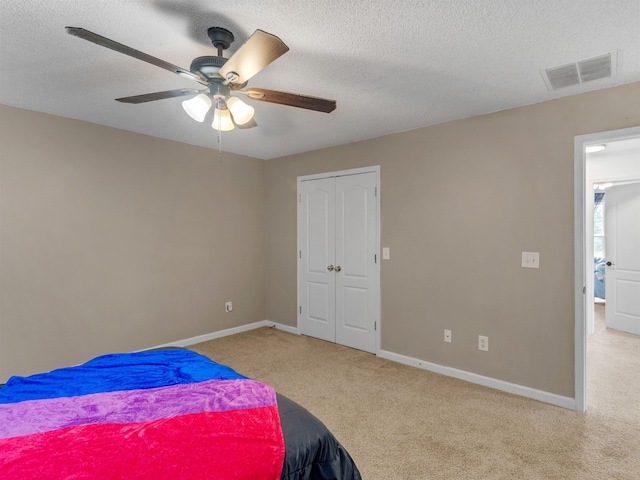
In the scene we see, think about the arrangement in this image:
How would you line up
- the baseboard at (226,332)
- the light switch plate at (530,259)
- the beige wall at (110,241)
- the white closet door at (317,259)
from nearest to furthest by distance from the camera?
the light switch plate at (530,259) → the beige wall at (110,241) → the baseboard at (226,332) → the white closet door at (317,259)

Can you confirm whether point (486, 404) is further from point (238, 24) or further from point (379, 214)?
point (238, 24)

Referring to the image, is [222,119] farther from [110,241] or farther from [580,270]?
[580,270]

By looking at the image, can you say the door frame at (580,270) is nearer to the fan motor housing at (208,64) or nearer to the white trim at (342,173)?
the white trim at (342,173)

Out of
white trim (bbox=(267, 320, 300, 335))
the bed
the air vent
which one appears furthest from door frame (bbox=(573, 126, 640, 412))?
white trim (bbox=(267, 320, 300, 335))

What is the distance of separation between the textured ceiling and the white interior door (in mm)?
2966

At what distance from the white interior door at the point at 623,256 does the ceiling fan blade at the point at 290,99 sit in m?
4.76

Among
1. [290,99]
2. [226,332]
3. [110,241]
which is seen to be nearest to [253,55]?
[290,99]

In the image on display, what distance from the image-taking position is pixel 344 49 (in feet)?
6.66

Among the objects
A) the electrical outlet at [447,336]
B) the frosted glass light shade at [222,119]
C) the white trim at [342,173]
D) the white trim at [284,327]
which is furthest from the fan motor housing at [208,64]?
the white trim at [284,327]

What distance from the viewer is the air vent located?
7.07 feet

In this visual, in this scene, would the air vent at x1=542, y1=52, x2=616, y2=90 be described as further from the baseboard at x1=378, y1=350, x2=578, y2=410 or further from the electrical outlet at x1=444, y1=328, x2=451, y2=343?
the baseboard at x1=378, y1=350, x2=578, y2=410

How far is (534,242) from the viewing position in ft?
9.45

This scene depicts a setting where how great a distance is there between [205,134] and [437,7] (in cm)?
279

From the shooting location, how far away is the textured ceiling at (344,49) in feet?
5.49
